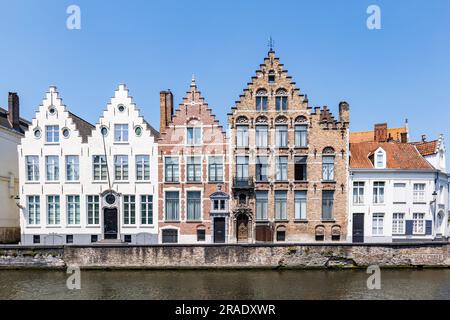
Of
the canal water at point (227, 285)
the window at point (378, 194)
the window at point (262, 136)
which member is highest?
the window at point (262, 136)

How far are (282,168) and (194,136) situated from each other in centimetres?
865

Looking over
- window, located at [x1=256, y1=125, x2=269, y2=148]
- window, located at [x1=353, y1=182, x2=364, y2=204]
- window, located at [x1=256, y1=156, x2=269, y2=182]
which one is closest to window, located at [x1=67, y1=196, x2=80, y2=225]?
window, located at [x1=256, y1=156, x2=269, y2=182]

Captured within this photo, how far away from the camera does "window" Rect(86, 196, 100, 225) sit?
26.0m

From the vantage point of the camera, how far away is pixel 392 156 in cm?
2720

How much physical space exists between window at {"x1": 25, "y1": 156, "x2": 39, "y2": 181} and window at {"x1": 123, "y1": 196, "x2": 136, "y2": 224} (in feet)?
27.7

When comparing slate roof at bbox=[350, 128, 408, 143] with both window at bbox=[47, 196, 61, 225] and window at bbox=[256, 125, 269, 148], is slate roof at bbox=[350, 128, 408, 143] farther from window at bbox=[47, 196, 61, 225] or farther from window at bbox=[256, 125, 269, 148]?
window at bbox=[47, 196, 61, 225]

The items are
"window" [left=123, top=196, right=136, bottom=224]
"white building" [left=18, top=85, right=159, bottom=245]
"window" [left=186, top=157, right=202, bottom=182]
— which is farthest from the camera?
"window" [left=186, top=157, right=202, bottom=182]

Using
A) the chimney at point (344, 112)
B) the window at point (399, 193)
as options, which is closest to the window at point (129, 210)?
the chimney at point (344, 112)

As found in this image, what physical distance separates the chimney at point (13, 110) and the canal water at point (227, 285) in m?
16.4

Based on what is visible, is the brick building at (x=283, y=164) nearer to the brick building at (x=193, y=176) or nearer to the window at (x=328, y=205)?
the window at (x=328, y=205)

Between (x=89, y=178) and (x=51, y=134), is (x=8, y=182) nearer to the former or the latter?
(x=51, y=134)

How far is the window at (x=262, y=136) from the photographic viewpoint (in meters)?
26.5
